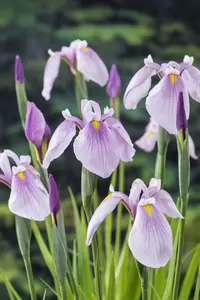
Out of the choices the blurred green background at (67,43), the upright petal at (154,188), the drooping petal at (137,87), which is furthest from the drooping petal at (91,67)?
the blurred green background at (67,43)

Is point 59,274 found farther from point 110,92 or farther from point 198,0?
point 198,0

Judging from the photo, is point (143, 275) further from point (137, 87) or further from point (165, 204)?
point (137, 87)

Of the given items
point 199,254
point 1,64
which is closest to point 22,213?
point 199,254

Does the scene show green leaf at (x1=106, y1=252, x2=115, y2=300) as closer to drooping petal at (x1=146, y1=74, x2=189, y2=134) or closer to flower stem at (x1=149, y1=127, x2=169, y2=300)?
flower stem at (x1=149, y1=127, x2=169, y2=300)

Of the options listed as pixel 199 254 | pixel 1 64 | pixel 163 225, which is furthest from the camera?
pixel 1 64

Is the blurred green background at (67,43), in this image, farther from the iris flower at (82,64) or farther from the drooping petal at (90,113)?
the drooping petal at (90,113)

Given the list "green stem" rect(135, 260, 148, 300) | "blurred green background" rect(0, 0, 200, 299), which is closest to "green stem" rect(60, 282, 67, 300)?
"green stem" rect(135, 260, 148, 300)
